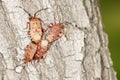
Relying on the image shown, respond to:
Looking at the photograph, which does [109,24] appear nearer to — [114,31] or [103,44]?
[114,31]

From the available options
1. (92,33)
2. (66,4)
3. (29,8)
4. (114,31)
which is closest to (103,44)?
(92,33)

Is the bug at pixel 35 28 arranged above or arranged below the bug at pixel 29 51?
above

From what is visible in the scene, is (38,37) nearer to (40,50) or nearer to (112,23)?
(40,50)

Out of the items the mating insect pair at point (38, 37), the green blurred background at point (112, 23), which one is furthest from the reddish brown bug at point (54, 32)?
the green blurred background at point (112, 23)

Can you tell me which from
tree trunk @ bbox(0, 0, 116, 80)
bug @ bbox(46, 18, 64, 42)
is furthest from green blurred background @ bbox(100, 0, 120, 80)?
bug @ bbox(46, 18, 64, 42)

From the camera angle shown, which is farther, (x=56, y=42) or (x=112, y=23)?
(x=112, y=23)

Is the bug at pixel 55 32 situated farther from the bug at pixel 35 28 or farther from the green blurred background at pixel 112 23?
the green blurred background at pixel 112 23

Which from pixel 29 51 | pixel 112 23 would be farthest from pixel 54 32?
pixel 112 23
